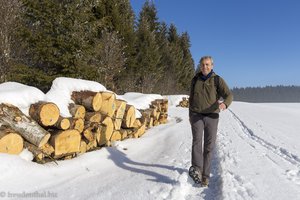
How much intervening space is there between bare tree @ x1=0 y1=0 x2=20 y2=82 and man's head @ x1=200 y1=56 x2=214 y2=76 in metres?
8.56

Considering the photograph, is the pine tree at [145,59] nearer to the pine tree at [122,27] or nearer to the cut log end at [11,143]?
the pine tree at [122,27]

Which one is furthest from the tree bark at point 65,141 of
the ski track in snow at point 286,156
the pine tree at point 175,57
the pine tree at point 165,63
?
the pine tree at point 175,57

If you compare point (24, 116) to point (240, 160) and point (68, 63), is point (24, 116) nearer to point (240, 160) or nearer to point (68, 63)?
point (240, 160)

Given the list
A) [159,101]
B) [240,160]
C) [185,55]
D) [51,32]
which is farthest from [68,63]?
[185,55]

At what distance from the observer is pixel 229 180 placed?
503cm

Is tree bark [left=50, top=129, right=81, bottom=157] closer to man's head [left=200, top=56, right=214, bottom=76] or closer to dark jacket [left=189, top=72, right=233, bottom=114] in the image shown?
dark jacket [left=189, top=72, right=233, bottom=114]

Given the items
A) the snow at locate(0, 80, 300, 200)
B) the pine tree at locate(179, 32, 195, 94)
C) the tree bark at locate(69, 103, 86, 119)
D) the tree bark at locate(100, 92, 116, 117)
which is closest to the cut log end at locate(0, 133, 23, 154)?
the snow at locate(0, 80, 300, 200)

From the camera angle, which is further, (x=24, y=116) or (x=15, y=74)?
(x=15, y=74)

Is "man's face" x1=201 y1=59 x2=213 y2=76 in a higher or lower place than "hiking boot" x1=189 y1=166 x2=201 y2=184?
higher

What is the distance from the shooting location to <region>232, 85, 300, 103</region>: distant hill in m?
170

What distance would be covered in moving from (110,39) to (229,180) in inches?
563

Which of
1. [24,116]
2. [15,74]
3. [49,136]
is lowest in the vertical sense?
[49,136]

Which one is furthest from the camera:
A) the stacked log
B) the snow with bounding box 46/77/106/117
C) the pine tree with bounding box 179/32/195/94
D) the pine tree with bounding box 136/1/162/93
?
the pine tree with bounding box 179/32/195/94

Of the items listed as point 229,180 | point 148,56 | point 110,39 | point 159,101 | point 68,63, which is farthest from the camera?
point 148,56
